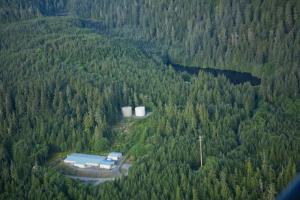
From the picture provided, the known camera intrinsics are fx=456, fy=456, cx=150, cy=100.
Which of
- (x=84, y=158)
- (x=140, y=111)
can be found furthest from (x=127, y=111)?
(x=84, y=158)

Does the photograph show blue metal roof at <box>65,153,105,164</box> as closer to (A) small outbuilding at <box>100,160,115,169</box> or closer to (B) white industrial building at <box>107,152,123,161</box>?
(A) small outbuilding at <box>100,160,115,169</box>

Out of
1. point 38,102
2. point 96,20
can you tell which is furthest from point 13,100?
point 96,20

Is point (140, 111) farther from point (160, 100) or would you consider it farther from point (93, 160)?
point (93, 160)

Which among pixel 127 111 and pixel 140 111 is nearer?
pixel 140 111

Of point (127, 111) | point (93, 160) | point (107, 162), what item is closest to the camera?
point (107, 162)

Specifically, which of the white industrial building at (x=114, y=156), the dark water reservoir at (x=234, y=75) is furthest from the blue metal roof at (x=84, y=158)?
the dark water reservoir at (x=234, y=75)

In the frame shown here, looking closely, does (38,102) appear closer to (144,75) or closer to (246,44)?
(144,75)

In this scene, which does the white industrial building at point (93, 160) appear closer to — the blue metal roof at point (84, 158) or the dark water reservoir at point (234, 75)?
the blue metal roof at point (84, 158)

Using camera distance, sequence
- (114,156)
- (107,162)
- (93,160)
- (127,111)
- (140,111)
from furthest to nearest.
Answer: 1. (127,111)
2. (140,111)
3. (114,156)
4. (93,160)
5. (107,162)
